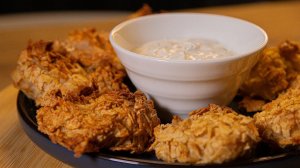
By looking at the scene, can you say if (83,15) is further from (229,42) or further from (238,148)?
(238,148)

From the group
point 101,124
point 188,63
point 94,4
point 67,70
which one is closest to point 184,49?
point 188,63

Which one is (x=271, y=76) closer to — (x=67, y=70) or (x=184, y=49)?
(x=184, y=49)

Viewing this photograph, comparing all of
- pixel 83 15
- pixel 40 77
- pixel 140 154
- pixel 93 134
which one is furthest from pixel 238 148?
pixel 83 15

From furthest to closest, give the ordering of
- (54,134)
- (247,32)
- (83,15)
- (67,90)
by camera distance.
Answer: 1. (83,15)
2. (247,32)
3. (67,90)
4. (54,134)

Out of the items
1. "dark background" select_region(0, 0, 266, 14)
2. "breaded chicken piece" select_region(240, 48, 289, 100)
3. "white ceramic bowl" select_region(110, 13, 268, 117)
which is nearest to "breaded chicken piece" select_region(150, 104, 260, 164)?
"white ceramic bowl" select_region(110, 13, 268, 117)

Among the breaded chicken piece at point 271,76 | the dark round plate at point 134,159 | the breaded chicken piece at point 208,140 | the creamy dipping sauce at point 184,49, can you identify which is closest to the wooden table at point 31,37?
the dark round plate at point 134,159

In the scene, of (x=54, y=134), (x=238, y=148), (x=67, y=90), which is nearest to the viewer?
A: (x=238, y=148)
